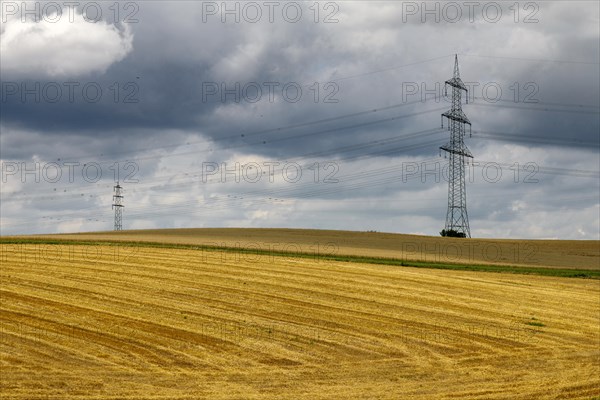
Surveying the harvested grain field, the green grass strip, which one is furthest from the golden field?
the harvested grain field

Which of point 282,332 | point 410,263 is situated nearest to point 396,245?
point 410,263

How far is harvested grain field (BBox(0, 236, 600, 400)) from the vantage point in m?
23.7

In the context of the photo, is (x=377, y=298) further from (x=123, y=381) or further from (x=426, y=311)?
(x=123, y=381)

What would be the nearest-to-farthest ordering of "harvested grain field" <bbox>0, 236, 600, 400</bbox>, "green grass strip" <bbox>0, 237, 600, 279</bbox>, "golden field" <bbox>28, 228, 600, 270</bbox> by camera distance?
"harvested grain field" <bbox>0, 236, 600, 400</bbox> → "green grass strip" <bbox>0, 237, 600, 279</bbox> → "golden field" <bbox>28, 228, 600, 270</bbox>

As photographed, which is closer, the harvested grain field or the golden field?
the harvested grain field

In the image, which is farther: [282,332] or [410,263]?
[410,263]

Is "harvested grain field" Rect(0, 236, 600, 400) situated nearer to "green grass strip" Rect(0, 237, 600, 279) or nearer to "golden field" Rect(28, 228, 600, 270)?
"green grass strip" Rect(0, 237, 600, 279)

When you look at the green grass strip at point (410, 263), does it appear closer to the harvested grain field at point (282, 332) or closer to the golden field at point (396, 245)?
the golden field at point (396, 245)

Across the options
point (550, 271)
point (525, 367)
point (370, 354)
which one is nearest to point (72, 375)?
point (370, 354)

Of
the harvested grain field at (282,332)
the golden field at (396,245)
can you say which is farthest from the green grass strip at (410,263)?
the harvested grain field at (282,332)

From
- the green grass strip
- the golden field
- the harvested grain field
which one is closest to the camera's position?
the harvested grain field

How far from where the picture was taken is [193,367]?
25688mm

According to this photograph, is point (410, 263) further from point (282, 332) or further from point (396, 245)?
point (282, 332)

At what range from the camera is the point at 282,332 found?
101ft
